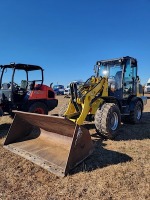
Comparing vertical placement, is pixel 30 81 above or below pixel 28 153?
above

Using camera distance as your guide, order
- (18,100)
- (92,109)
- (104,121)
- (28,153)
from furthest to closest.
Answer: (18,100) → (92,109) → (104,121) → (28,153)

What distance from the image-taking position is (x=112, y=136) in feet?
21.0

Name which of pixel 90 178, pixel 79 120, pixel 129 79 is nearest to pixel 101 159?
pixel 90 178

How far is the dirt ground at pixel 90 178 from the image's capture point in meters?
3.48

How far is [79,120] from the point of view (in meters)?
6.05

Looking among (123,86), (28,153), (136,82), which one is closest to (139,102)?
(136,82)

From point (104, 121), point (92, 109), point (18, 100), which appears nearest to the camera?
point (104, 121)

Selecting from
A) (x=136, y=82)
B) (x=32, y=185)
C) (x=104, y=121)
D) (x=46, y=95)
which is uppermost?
(x=136, y=82)

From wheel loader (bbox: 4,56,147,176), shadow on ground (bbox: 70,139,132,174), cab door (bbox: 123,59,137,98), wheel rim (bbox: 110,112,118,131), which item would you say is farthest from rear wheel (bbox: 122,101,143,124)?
shadow on ground (bbox: 70,139,132,174)

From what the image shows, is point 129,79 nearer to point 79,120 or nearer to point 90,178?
point 79,120

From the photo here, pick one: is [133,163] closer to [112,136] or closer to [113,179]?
[113,179]

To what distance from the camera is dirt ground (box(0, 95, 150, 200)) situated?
348cm

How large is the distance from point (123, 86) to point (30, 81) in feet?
11.6

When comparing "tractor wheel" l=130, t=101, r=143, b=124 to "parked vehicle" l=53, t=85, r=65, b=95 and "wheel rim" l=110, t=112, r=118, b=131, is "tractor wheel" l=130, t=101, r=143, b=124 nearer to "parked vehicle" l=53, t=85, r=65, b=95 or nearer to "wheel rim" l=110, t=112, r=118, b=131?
"wheel rim" l=110, t=112, r=118, b=131
